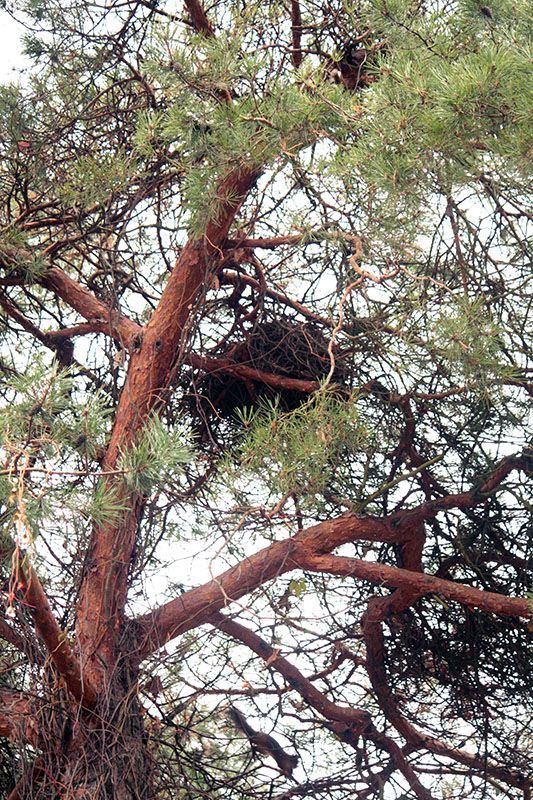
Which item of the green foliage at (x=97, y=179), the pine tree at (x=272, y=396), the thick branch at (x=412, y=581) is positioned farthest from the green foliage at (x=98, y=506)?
the green foliage at (x=97, y=179)

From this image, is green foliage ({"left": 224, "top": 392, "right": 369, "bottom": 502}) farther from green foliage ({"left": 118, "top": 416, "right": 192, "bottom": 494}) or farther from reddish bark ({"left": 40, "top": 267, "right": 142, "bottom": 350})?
reddish bark ({"left": 40, "top": 267, "right": 142, "bottom": 350})

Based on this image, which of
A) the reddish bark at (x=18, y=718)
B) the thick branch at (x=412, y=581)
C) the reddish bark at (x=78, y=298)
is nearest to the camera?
the reddish bark at (x=18, y=718)

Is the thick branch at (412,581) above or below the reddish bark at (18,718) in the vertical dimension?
above

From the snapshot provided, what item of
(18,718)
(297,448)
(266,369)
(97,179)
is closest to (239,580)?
(297,448)

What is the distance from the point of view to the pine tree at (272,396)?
1.73 meters

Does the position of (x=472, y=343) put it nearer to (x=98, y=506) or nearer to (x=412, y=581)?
(x=412, y=581)

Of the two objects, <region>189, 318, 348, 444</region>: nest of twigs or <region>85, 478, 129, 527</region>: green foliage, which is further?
<region>189, 318, 348, 444</region>: nest of twigs

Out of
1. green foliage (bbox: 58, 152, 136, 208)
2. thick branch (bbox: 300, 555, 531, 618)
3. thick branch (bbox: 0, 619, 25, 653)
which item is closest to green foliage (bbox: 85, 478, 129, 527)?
thick branch (bbox: 0, 619, 25, 653)

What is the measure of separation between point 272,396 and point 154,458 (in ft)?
2.70

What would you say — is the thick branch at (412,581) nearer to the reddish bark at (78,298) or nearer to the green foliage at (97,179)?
the reddish bark at (78,298)

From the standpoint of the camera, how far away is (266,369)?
2492 mm

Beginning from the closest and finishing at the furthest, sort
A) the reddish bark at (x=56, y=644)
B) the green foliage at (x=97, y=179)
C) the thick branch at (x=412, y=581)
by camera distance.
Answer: the reddish bark at (x=56, y=644), the thick branch at (x=412, y=581), the green foliage at (x=97, y=179)

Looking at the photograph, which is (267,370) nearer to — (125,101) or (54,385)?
(125,101)

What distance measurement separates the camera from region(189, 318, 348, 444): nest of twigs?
8.00 ft
